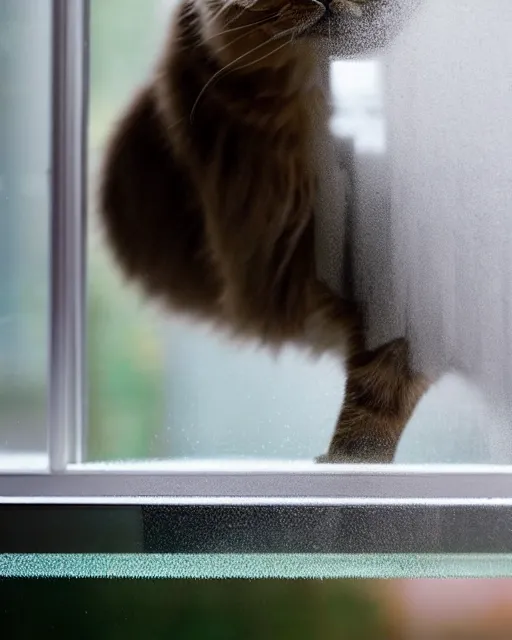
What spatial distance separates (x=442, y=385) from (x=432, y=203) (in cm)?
26

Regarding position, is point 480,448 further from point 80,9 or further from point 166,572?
point 80,9

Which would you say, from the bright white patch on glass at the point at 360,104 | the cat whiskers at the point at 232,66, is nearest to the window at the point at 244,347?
the bright white patch on glass at the point at 360,104

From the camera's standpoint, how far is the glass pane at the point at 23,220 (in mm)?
955

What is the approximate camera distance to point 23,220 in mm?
966

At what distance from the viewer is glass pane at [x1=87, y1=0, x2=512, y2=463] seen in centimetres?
93

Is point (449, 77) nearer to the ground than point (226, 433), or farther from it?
farther from it

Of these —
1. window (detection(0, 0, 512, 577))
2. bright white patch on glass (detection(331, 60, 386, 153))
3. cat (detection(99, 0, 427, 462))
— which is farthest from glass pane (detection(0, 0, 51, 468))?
bright white patch on glass (detection(331, 60, 386, 153))

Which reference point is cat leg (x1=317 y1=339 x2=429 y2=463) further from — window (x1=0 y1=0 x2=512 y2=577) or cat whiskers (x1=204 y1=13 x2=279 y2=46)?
cat whiskers (x1=204 y1=13 x2=279 y2=46)

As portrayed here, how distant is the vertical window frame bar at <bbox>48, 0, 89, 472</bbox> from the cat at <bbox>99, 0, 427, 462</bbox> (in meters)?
0.05

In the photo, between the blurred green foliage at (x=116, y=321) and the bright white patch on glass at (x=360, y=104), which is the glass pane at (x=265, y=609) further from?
the bright white patch on glass at (x=360, y=104)

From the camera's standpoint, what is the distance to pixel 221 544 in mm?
875

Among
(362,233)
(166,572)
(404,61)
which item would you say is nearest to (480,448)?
(362,233)

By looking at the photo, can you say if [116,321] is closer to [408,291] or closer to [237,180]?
[237,180]

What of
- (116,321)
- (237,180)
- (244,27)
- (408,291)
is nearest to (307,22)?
(244,27)
